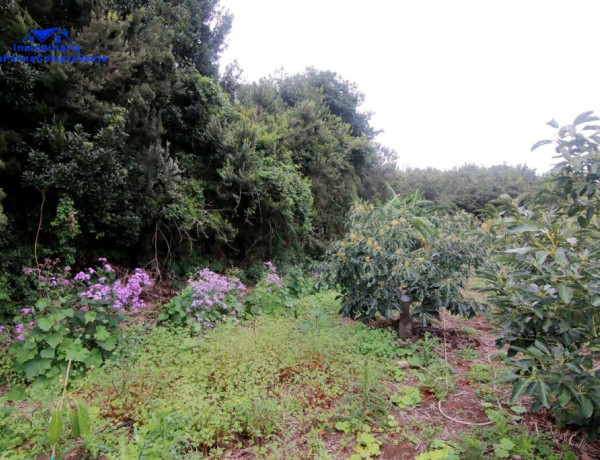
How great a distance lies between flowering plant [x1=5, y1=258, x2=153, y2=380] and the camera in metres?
2.68

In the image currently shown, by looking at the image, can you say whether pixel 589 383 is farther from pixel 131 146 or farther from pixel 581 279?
pixel 131 146

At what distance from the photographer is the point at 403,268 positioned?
3.30 meters

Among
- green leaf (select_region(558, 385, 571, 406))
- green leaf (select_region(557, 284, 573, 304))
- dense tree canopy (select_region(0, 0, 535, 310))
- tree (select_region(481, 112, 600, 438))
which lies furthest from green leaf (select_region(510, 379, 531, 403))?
dense tree canopy (select_region(0, 0, 535, 310))

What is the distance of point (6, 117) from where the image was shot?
3287mm

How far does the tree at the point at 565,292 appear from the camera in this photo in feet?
5.06

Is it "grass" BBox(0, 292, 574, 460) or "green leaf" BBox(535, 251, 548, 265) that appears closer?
"green leaf" BBox(535, 251, 548, 265)

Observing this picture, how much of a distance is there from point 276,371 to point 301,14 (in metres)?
8.22

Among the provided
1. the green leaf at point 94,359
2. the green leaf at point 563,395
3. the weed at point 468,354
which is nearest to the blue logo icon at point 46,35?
the green leaf at point 94,359

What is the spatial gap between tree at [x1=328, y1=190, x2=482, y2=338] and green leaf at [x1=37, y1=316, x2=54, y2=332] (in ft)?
9.05

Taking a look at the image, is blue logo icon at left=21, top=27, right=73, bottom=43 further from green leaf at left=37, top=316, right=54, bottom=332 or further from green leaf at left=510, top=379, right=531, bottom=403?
green leaf at left=510, top=379, right=531, bottom=403

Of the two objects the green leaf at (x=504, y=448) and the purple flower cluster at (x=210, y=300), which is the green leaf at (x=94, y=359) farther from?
the green leaf at (x=504, y=448)

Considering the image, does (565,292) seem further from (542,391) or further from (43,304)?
(43,304)

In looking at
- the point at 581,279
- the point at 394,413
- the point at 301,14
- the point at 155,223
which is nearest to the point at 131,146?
the point at 155,223

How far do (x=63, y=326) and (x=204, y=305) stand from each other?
1358 millimetres
